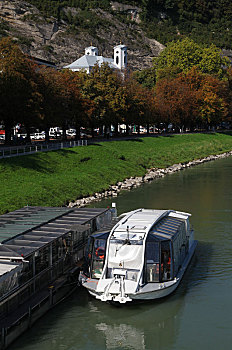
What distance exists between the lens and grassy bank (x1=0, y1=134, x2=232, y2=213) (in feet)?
138

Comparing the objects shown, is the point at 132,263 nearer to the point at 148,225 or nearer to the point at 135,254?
the point at 135,254

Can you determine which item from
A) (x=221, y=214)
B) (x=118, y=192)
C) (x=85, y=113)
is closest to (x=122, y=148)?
(x=85, y=113)

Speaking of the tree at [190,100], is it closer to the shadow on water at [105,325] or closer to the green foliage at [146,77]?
the green foliage at [146,77]

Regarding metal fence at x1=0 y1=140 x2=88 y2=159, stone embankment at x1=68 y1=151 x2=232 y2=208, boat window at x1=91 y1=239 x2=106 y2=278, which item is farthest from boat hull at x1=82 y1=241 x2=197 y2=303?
metal fence at x1=0 y1=140 x2=88 y2=159

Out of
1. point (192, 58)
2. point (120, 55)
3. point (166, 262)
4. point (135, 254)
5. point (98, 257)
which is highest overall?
point (120, 55)

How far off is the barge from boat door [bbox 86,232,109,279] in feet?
4.37

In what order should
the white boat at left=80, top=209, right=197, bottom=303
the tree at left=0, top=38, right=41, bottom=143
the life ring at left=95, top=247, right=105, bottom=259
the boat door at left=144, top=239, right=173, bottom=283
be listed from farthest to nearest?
the tree at left=0, top=38, right=41, bottom=143 → the life ring at left=95, top=247, right=105, bottom=259 → the boat door at left=144, top=239, right=173, bottom=283 → the white boat at left=80, top=209, right=197, bottom=303

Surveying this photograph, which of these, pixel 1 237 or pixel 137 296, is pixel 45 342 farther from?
pixel 1 237

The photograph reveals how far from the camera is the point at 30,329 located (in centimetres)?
Answer: 1911

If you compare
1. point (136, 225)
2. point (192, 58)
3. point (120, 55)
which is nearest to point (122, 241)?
point (136, 225)

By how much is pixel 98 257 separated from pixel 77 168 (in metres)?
34.2

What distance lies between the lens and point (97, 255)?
73.3ft

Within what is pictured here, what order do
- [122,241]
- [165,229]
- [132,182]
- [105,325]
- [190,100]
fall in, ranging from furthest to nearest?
1. [190,100]
2. [132,182]
3. [165,229]
4. [122,241]
5. [105,325]

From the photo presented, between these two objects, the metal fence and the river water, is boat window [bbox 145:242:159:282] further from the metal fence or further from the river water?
the metal fence
